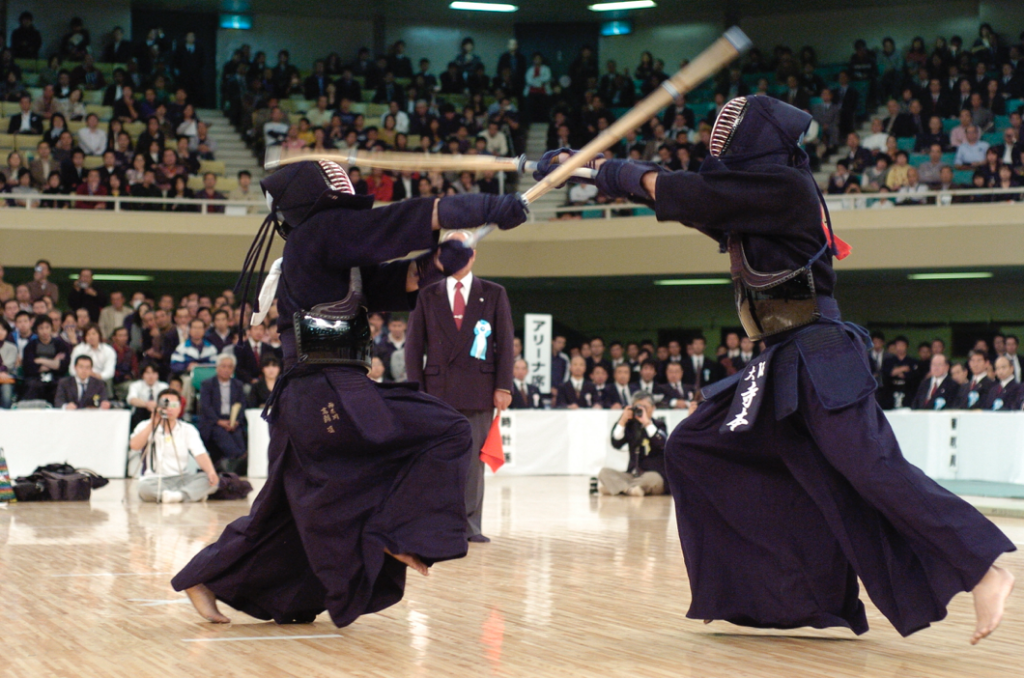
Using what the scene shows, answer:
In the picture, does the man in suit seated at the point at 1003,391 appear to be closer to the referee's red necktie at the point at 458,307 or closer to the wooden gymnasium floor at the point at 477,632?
the wooden gymnasium floor at the point at 477,632

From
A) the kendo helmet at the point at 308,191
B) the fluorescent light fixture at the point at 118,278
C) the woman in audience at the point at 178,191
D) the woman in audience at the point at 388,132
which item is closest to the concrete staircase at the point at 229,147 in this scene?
the woman in audience at the point at 178,191

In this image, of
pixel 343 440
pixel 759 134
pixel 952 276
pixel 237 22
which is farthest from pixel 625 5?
pixel 343 440

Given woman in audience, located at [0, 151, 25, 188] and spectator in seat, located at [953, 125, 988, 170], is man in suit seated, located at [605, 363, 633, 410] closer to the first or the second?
spectator in seat, located at [953, 125, 988, 170]

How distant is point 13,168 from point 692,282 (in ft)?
36.3

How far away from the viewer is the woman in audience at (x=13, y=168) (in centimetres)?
1694

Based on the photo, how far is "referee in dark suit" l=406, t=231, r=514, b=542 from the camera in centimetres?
724

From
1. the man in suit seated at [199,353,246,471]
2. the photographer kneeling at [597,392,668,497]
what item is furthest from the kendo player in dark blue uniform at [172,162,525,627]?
the man in suit seated at [199,353,246,471]

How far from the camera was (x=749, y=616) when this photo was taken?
412cm

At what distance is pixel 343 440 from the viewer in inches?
161

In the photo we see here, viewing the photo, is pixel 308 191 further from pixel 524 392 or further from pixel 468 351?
pixel 524 392

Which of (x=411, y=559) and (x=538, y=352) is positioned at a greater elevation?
(x=411, y=559)

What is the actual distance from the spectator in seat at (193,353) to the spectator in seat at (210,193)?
472 centimetres

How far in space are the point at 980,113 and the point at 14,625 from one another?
1666cm

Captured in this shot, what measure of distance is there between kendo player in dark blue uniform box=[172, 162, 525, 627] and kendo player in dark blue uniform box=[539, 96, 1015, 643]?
26.6 inches
